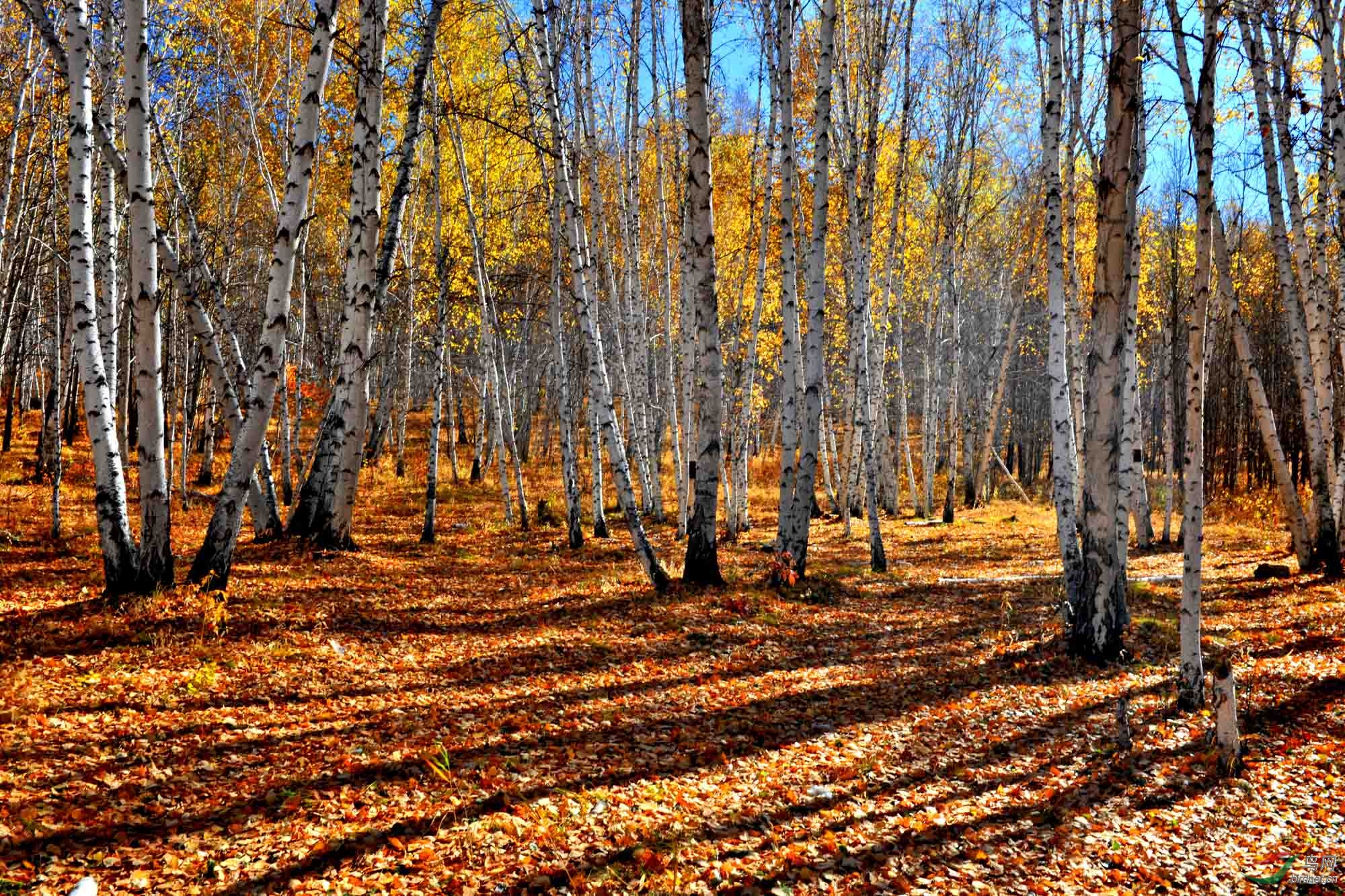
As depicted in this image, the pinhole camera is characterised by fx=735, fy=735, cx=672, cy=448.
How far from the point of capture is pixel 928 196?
23234 millimetres

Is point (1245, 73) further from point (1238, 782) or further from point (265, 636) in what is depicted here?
point (265, 636)

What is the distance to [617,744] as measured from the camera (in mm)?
4859

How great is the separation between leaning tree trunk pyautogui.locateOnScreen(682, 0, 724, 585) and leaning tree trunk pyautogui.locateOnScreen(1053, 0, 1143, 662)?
3.71 meters

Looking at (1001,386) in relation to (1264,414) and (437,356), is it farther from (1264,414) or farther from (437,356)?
(437,356)

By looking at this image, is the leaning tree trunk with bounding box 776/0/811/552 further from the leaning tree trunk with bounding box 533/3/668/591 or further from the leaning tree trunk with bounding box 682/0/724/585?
the leaning tree trunk with bounding box 533/3/668/591

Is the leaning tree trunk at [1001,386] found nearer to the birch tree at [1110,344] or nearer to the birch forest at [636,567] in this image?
the birch forest at [636,567]

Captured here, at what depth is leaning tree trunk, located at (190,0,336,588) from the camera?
5.90 metres

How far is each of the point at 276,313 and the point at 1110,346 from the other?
723cm

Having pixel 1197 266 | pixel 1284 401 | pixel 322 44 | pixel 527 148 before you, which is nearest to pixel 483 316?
pixel 527 148

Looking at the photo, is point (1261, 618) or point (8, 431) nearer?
point (1261, 618)

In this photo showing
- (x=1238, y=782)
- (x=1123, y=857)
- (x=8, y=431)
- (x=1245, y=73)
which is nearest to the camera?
(x=1123, y=857)

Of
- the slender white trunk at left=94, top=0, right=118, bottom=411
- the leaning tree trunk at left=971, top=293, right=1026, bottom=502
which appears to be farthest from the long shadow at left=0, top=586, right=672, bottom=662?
the leaning tree trunk at left=971, top=293, right=1026, bottom=502

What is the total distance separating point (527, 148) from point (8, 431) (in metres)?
16.7

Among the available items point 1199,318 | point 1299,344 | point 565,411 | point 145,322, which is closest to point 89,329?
point 145,322
